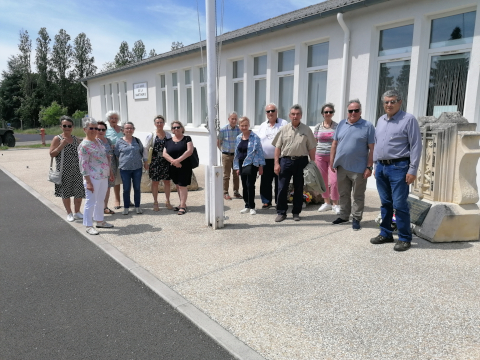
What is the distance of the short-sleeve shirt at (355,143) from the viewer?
4930 millimetres

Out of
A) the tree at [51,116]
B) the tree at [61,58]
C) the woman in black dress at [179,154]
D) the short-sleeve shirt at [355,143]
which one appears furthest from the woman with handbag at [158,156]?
the tree at [61,58]

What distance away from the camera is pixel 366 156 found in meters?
5.02

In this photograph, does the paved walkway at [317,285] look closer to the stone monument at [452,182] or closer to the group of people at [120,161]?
the stone monument at [452,182]

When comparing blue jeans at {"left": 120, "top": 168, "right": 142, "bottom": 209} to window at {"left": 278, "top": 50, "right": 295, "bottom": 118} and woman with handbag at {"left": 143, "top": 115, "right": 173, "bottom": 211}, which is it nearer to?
woman with handbag at {"left": 143, "top": 115, "right": 173, "bottom": 211}

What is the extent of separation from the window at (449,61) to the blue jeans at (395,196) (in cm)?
294

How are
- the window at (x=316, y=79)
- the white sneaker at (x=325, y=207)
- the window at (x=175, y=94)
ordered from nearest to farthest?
the white sneaker at (x=325, y=207), the window at (x=316, y=79), the window at (x=175, y=94)

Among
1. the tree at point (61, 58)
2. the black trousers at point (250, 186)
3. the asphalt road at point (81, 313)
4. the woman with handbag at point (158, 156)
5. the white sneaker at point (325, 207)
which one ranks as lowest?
the asphalt road at point (81, 313)

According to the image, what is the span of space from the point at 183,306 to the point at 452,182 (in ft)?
12.3

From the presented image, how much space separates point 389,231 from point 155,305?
310 cm

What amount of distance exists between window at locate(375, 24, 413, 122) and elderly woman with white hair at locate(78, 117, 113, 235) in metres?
5.96

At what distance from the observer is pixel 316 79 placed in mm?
9328

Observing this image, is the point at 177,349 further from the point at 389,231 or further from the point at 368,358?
the point at 389,231

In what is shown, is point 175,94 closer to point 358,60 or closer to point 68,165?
point 358,60

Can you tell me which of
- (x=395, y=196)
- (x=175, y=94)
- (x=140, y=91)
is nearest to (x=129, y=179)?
(x=395, y=196)
